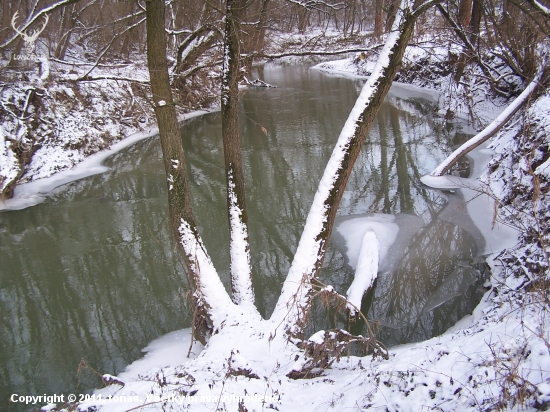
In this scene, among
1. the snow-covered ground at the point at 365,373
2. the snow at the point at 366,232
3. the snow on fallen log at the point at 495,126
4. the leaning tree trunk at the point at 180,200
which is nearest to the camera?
the snow-covered ground at the point at 365,373

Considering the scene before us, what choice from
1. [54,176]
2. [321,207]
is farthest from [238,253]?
[54,176]

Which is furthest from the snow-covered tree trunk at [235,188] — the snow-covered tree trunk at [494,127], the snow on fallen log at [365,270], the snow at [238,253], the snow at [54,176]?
the snow at [54,176]

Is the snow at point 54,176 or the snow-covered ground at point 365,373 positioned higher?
the snow at point 54,176

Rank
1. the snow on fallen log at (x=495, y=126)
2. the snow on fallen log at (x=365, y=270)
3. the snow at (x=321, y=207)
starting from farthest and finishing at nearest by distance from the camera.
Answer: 1. the snow on fallen log at (x=495, y=126)
2. the snow on fallen log at (x=365, y=270)
3. the snow at (x=321, y=207)

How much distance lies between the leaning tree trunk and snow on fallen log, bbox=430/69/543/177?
7.38 meters

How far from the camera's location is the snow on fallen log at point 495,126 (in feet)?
28.9

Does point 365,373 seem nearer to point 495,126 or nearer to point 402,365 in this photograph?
point 402,365

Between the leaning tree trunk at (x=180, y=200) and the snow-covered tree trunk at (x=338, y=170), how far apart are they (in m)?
0.83

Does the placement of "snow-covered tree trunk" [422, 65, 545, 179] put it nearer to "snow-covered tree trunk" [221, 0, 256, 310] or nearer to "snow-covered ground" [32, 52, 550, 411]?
"snow-covered ground" [32, 52, 550, 411]

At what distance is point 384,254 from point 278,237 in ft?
6.78

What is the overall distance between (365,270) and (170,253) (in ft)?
11.9

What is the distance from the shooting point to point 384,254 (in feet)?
23.3

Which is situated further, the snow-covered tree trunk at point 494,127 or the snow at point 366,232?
the snow-covered tree trunk at point 494,127

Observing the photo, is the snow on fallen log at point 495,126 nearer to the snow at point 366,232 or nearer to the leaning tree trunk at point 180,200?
the snow at point 366,232
